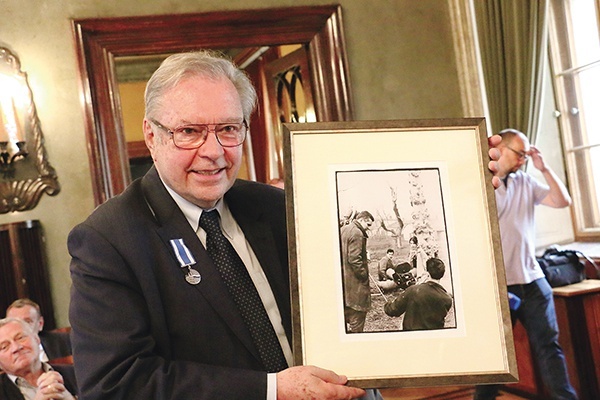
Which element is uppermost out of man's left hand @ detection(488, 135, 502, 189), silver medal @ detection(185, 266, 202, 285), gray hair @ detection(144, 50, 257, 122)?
gray hair @ detection(144, 50, 257, 122)

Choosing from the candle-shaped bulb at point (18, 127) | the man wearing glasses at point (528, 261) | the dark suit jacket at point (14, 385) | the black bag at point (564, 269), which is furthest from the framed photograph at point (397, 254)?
the candle-shaped bulb at point (18, 127)

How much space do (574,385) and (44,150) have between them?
12.7 feet

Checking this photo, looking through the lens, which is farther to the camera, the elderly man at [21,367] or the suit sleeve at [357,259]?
the elderly man at [21,367]

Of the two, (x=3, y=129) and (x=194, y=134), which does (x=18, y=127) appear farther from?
(x=194, y=134)

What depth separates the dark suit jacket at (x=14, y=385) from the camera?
134 inches

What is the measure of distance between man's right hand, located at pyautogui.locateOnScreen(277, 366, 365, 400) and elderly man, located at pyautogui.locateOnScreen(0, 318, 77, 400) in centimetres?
223

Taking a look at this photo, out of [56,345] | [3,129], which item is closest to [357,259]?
[56,345]

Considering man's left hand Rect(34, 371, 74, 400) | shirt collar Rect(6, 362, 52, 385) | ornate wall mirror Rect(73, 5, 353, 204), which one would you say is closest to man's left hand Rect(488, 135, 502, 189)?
man's left hand Rect(34, 371, 74, 400)

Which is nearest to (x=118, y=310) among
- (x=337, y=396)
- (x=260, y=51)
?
(x=337, y=396)

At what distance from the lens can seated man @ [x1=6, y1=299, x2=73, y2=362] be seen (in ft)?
14.5

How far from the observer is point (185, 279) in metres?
1.50

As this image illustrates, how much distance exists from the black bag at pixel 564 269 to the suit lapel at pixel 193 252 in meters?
3.81

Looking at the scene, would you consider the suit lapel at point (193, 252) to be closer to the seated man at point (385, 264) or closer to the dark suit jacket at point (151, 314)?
the dark suit jacket at point (151, 314)

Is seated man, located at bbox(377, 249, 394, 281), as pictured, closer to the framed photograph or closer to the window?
the framed photograph
